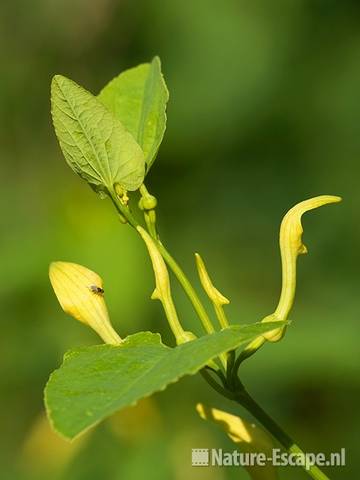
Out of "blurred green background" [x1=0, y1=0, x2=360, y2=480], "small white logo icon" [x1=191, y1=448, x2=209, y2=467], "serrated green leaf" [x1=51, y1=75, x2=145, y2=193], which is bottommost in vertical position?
"small white logo icon" [x1=191, y1=448, x2=209, y2=467]

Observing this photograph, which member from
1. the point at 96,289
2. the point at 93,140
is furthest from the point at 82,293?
the point at 93,140

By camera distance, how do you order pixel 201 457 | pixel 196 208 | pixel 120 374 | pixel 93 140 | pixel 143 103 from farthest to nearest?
pixel 196 208 < pixel 201 457 < pixel 143 103 < pixel 93 140 < pixel 120 374

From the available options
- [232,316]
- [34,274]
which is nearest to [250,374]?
[232,316]

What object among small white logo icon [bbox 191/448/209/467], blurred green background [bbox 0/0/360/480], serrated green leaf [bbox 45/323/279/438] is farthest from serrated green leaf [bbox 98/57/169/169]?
blurred green background [bbox 0/0/360/480]

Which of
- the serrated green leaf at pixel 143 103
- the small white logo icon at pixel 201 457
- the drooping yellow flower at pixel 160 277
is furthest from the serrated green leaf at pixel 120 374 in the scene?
the small white logo icon at pixel 201 457

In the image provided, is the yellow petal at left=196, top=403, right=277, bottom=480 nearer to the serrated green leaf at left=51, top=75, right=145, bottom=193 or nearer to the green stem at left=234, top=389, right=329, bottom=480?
the green stem at left=234, top=389, right=329, bottom=480

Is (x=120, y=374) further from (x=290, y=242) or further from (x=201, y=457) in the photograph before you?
(x=201, y=457)

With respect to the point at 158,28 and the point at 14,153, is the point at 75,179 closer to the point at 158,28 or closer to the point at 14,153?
the point at 14,153
